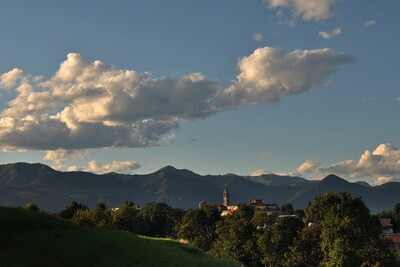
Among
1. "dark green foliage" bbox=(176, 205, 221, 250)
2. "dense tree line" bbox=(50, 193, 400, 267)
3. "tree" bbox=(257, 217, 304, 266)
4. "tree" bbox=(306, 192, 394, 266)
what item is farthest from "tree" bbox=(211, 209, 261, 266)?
"tree" bbox=(306, 192, 394, 266)

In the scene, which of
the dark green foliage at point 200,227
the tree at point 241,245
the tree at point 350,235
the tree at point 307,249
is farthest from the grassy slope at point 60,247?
the dark green foliage at point 200,227

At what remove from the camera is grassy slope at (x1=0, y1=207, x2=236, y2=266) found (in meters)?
29.8

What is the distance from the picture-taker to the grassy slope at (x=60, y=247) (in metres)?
29.8

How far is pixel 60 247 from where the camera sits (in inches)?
1347

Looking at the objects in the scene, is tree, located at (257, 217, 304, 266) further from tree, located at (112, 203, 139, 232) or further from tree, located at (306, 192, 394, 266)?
tree, located at (112, 203, 139, 232)

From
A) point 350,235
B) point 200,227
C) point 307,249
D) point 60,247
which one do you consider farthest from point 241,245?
point 60,247

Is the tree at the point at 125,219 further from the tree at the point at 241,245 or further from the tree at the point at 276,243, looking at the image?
the tree at the point at 276,243

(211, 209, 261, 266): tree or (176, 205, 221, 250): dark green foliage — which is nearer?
(211, 209, 261, 266): tree

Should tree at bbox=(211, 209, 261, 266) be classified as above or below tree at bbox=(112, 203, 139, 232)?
below

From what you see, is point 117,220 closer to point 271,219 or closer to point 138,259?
point 271,219

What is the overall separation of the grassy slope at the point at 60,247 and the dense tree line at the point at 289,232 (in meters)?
51.0

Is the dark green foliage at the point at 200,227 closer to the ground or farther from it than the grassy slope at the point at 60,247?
closer to the ground

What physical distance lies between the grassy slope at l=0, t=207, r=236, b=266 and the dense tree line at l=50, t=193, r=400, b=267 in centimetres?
5098

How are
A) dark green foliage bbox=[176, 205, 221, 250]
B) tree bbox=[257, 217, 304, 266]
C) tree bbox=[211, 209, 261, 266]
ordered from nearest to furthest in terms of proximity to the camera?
tree bbox=[257, 217, 304, 266]
tree bbox=[211, 209, 261, 266]
dark green foliage bbox=[176, 205, 221, 250]
